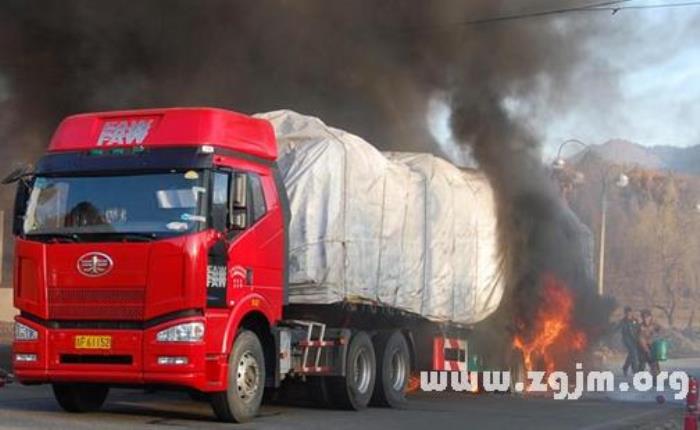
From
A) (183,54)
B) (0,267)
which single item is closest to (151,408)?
(183,54)

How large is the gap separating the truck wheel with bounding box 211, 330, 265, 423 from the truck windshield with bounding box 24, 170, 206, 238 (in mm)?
1230

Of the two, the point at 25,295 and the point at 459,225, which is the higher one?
the point at 459,225

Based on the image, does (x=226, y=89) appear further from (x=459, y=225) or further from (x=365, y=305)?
(x=365, y=305)

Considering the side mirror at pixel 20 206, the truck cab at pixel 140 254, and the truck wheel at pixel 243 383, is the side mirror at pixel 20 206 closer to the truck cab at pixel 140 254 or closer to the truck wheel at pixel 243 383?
the truck cab at pixel 140 254

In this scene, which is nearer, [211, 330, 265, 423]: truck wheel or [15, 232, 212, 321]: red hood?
[15, 232, 212, 321]: red hood

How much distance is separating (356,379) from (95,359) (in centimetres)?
334

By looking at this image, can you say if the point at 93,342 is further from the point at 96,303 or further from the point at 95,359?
the point at 96,303

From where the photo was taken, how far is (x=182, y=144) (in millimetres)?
8539

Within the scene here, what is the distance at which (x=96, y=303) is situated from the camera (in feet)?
27.3

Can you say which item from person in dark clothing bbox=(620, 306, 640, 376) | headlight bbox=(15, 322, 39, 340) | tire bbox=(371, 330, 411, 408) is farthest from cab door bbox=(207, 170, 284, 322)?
person in dark clothing bbox=(620, 306, 640, 376)

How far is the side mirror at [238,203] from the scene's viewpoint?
8516 millimetres

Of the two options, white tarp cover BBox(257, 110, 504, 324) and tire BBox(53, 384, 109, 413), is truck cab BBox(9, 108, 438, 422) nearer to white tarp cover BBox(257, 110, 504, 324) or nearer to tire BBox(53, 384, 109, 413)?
tire BBox(53, 384, 109, 413)

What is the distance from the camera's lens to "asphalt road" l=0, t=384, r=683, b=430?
28.8 ft

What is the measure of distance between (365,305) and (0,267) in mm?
15982
